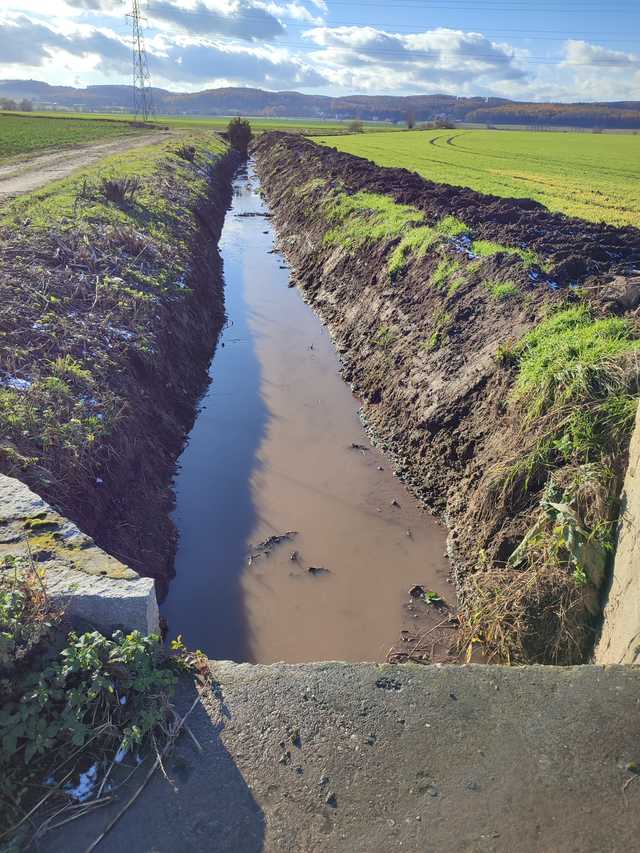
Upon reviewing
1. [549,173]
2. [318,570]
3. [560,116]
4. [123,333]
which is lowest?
[318,570]

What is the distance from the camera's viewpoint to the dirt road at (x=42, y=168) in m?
18.2

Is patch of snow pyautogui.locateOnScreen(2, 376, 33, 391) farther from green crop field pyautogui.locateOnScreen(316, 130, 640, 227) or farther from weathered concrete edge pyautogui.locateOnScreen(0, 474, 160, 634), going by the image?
green crop field pyautogui.locateOnScreen(316, 130, 640, 227)

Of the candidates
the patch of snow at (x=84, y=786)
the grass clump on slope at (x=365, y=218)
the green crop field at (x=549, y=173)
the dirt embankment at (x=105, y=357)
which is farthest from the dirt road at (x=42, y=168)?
the patch of snow at (x=84, y=786)

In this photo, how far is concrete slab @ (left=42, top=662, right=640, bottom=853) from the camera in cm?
278

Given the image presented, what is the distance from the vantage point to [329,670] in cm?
369

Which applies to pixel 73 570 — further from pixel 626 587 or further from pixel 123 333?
pixel 123 333

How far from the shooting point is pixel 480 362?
314 inches

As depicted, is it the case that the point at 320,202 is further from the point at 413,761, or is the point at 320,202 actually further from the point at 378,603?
the point at 413,761

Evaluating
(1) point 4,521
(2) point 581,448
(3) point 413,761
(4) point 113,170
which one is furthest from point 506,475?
(4) point 113,170

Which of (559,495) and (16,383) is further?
(16,383)

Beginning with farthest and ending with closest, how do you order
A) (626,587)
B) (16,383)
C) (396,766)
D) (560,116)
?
1. (560,116)
2. (16,383)
3. (626,587)
4. (396,766)

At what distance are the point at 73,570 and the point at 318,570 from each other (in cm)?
308

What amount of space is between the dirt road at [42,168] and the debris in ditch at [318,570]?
14.7m

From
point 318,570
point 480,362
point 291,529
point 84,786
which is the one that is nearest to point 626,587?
point 318,570
